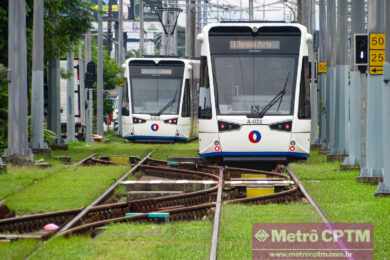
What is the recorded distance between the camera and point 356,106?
27219 mm

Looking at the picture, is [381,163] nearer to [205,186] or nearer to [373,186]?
[373,186]

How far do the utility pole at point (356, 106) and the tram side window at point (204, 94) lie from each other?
10.3 feet

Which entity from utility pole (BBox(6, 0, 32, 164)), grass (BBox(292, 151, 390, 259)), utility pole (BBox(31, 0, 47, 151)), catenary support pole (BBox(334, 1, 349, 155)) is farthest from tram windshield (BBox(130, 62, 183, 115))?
grass (BBox(292, 151, 390, 259))

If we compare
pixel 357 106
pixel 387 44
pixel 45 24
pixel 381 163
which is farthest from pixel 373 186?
pixel 45 24

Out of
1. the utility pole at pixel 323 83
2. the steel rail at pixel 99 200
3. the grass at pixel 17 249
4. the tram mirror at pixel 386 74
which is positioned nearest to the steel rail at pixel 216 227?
the steel rail at pixel 99 200

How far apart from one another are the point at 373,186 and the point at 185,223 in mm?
7044

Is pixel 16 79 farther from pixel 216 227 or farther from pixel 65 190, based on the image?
pixel 216 227

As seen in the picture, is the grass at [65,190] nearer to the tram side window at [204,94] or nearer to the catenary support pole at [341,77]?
the tram side window at [204,94]

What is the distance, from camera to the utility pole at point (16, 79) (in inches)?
1097

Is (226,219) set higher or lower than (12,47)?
lower

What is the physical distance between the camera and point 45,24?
35.7m

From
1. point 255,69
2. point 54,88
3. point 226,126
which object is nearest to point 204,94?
point 226,126

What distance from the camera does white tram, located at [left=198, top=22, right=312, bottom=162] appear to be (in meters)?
25.2

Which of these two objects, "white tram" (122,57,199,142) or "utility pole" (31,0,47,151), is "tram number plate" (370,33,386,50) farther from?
"white tram" (122,57,199,142)
